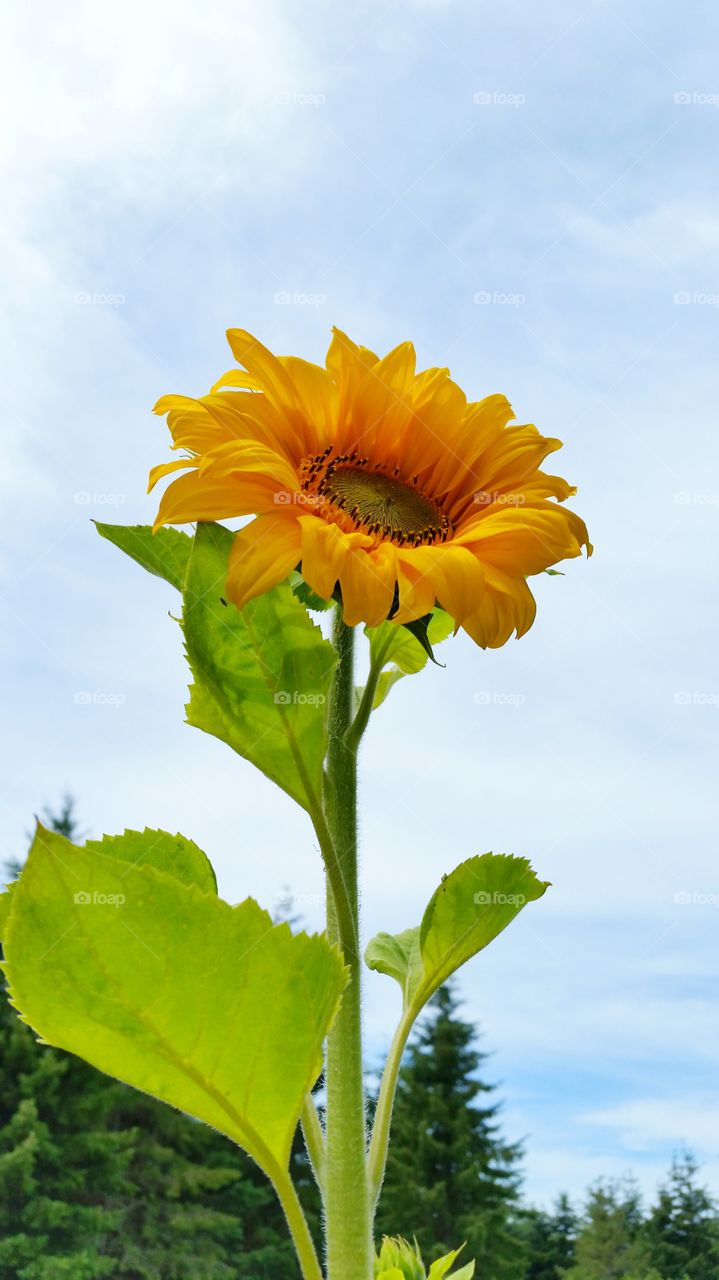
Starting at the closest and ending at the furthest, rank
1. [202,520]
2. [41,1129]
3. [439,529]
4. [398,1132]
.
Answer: [202,520], [439,529], [41,1129], [398,1132]

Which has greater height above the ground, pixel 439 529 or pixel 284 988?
pixel 439 529

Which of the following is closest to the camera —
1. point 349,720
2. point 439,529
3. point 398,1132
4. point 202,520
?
point 202,520

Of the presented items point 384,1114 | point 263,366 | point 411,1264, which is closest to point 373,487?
point 263,366

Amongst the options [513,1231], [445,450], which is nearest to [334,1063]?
[445,450]

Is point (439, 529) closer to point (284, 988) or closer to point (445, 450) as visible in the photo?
point (445, 450)

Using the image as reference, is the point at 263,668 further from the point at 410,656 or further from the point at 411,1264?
the point at 411,1264

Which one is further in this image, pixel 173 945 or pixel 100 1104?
pixel 100 1104

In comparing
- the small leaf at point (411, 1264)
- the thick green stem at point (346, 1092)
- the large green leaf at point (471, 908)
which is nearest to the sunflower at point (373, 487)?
the thick green stem at point (346, 1092)
